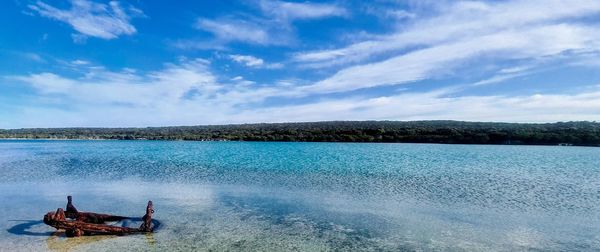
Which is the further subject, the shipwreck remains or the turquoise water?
the shipwreck remains

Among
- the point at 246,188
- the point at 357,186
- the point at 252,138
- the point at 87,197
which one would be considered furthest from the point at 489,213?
the point at 252,138

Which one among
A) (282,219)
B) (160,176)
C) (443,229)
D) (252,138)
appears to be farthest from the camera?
(252,138)

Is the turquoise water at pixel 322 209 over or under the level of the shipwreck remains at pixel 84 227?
under

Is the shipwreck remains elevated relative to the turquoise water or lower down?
elevated

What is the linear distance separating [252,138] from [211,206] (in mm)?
79373

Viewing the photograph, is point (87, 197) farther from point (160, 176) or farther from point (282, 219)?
point (282, 219)

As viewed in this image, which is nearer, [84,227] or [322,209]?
[84,227]

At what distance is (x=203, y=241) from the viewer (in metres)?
10.7

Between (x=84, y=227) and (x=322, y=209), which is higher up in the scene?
(x=84, y=227)

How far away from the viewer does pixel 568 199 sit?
1670 centimetres

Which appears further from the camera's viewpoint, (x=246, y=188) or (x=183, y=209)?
(x=246, y=188)

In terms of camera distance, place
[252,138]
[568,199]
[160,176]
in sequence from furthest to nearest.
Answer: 1. [252,138]
2. [160,176]
3. [568,199]

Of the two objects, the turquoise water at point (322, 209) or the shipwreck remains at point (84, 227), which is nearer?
the turquoise water at point (322, 209)

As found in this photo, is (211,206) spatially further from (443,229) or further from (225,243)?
(443,229)
